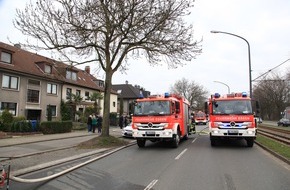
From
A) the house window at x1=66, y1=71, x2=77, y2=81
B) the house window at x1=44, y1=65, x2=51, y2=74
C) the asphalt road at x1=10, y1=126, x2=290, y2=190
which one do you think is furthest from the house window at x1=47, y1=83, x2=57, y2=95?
the asphalt road at x1=10, y1=126, x2=290, y2=190

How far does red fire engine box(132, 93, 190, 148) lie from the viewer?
1591 cm

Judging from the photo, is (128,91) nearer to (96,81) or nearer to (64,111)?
(96,81)

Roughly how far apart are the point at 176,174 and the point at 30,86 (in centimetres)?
2894

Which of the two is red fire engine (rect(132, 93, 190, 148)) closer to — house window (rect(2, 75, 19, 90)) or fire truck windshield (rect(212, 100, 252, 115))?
fire truck windshield (rect(212, 100, 252, 115))

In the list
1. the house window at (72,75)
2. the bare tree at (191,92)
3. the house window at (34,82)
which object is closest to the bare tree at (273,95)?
the bare tree at (191,92)

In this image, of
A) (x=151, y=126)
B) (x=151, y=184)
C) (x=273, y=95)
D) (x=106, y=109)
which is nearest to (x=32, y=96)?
(x=106, y=109)

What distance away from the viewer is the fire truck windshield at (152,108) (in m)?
16.2

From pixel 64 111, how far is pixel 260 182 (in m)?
33.8

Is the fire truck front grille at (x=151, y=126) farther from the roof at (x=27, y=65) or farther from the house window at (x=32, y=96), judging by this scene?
the house window at (x=32, y=96)

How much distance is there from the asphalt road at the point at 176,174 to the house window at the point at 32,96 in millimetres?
24130

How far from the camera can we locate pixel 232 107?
16734mm

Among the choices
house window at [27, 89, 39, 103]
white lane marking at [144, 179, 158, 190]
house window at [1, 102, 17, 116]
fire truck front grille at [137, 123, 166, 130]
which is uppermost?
house window at [27, 89, 39, 103]

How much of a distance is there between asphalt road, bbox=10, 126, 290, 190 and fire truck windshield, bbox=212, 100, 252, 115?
12.2ft

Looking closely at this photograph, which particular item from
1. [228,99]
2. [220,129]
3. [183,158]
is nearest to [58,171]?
[183,158]
